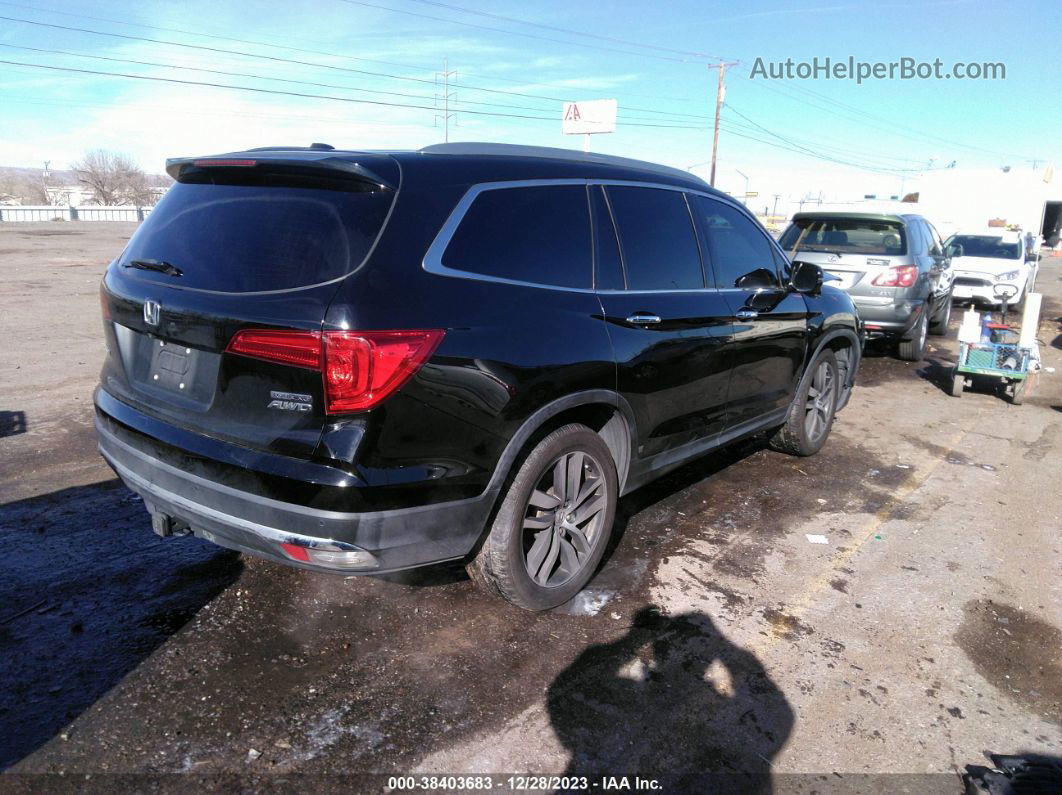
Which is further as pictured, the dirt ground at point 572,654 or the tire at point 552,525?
the tire at point 552,525

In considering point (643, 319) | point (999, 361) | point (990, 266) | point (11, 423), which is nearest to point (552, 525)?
point (643, 319)

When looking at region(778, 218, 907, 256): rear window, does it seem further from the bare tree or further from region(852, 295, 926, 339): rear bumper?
the bare tree

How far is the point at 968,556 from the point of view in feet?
13.7

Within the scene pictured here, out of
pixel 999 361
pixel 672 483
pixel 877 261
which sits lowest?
pixel 672 483

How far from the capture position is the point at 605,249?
11.3ft

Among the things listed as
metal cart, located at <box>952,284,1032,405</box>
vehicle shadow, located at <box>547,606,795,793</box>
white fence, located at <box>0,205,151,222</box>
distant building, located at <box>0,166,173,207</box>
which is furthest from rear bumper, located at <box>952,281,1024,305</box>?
distant building, located at <box>0,166,173,207</box>

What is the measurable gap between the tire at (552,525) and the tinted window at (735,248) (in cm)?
143

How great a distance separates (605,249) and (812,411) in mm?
2860

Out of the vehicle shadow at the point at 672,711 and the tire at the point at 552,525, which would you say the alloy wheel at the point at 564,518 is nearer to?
the tire at the point at 552,525

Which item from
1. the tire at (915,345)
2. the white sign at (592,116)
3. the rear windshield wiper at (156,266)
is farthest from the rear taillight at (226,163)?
the white sign at (592,116)

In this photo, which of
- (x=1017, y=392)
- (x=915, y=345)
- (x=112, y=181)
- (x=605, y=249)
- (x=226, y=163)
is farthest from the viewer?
(x=112, y=181)

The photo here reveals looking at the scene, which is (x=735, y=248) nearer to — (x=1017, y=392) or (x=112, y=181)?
(x=1017, y=392)

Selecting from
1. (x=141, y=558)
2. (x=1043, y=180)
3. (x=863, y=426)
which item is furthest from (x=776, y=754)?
(x=1043, y=180)

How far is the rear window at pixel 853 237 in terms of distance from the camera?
9.01 meters
